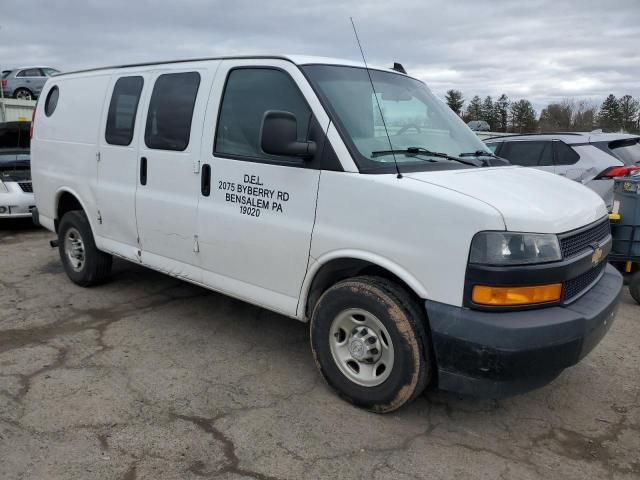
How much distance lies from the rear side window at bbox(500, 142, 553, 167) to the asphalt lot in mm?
3987

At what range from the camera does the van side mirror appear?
3.26 meters

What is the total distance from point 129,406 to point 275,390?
3.00 ft

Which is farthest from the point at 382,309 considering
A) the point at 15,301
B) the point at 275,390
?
the point at 15,301

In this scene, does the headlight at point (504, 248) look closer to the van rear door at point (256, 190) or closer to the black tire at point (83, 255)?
the van rear door at point (256, 190)

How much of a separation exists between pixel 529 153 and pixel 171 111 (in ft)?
20.1

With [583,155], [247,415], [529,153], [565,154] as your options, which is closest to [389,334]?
[247,415]

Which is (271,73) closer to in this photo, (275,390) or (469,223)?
(469,223)

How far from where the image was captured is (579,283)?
3.16 meters

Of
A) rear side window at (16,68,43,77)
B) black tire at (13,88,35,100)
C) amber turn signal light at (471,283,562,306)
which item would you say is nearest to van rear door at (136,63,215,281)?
amber turn signal light at (471,283,562,306)

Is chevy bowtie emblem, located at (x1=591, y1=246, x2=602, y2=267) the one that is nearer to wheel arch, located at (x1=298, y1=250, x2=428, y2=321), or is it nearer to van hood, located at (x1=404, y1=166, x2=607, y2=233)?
van hood, located at (x1=404, y1=166, x2=607, y2=233)

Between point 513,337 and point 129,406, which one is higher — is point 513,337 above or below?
above

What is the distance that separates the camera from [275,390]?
145 inches

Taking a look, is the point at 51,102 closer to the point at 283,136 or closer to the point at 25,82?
the point at 283,136

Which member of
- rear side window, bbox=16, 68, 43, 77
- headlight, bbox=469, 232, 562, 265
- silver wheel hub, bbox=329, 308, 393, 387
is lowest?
silver wheel hub, bbox=329, 308, 393, 387
